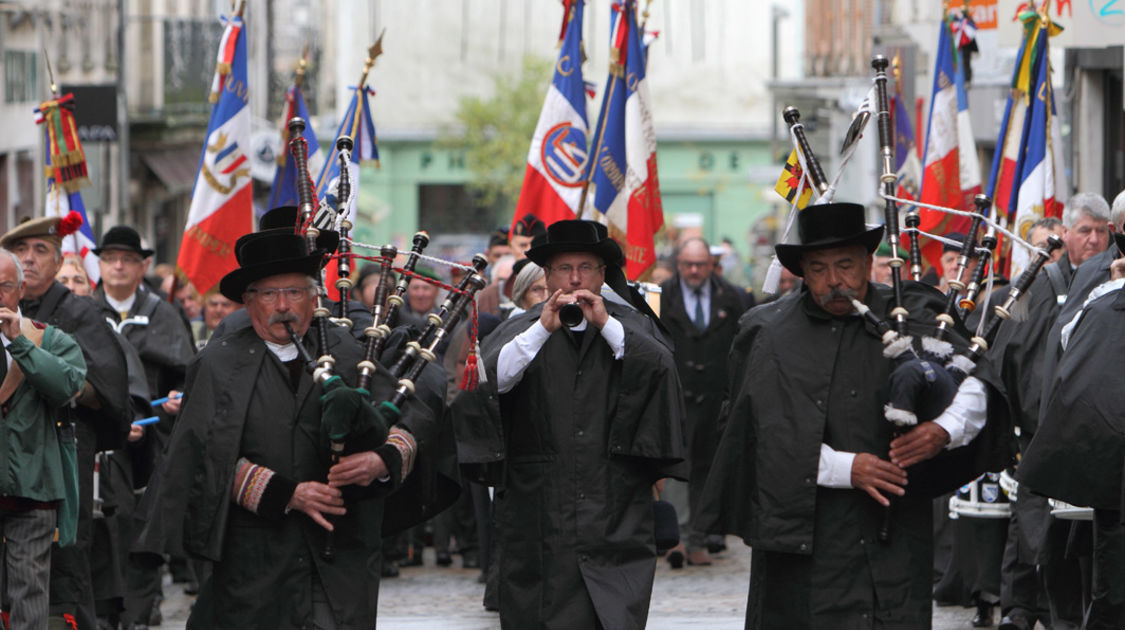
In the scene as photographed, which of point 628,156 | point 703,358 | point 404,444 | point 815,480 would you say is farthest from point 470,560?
point 815,480

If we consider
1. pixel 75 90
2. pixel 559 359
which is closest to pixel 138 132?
pixel 75 90

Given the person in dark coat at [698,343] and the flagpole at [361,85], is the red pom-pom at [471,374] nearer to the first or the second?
the flagpole at [361,85]

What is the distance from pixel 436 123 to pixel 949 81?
42.8m

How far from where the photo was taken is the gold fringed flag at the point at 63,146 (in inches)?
497

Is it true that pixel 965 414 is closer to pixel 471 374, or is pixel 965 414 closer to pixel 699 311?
pixel 471 374

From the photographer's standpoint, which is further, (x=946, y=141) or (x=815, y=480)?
(x=946, y=141)

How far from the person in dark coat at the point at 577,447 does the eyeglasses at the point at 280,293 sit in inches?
43.3

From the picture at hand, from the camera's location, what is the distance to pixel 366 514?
668 centimetres

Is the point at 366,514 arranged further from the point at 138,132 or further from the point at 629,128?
the point at 138,132

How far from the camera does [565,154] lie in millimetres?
13117

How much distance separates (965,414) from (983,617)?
14.3 ft

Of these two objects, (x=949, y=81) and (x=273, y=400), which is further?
(x=949, y=81)

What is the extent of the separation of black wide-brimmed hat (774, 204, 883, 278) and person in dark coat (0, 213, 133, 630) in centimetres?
377

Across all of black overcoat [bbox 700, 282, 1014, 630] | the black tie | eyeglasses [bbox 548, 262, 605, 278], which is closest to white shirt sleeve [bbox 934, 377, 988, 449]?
black overcoat [bbox 700, 282, 1014, 630]
